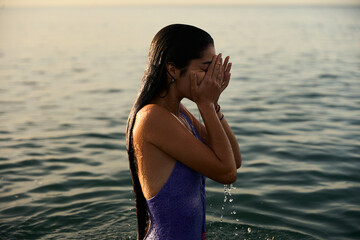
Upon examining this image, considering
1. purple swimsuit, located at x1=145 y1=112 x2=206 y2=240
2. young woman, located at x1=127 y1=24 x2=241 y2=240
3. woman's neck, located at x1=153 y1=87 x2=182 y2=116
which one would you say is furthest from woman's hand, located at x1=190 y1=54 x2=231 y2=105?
purple swimsuit, located at x1=145 y1=112 x2=206 y2=240

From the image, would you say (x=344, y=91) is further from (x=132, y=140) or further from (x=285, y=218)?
(x=132, y=140)

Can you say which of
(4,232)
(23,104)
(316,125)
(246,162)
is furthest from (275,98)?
(4,232)

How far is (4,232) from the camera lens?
5781 millimetres

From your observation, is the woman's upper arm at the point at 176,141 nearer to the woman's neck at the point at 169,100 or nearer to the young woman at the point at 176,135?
the young woman at the point at 176,135

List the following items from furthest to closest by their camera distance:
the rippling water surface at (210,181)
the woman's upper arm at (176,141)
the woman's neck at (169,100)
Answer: the rippling water surface at (210,181), the woman's neck at (169,100), the woman's upper arm at (176,141)

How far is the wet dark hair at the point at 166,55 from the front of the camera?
2877 mm

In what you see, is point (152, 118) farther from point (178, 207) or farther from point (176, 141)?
point (178, 207)

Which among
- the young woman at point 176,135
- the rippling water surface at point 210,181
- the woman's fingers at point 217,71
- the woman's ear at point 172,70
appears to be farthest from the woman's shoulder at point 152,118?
the rippling water surface at point 210,181

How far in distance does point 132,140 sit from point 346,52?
27093mm

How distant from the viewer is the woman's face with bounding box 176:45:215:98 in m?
2.91

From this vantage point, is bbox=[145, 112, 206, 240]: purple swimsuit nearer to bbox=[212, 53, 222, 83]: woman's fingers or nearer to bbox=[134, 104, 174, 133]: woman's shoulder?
bbox=[134, 104, 174, 133]: woman's shoulder

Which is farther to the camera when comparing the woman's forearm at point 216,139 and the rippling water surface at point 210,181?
the rippling water surface at point 210,181

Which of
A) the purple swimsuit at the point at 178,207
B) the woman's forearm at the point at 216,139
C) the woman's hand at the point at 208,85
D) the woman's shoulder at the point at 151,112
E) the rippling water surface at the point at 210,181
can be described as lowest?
the rippling water surface at the point at 210,181

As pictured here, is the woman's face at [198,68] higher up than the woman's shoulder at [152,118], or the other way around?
the woman's face at [198,68]
